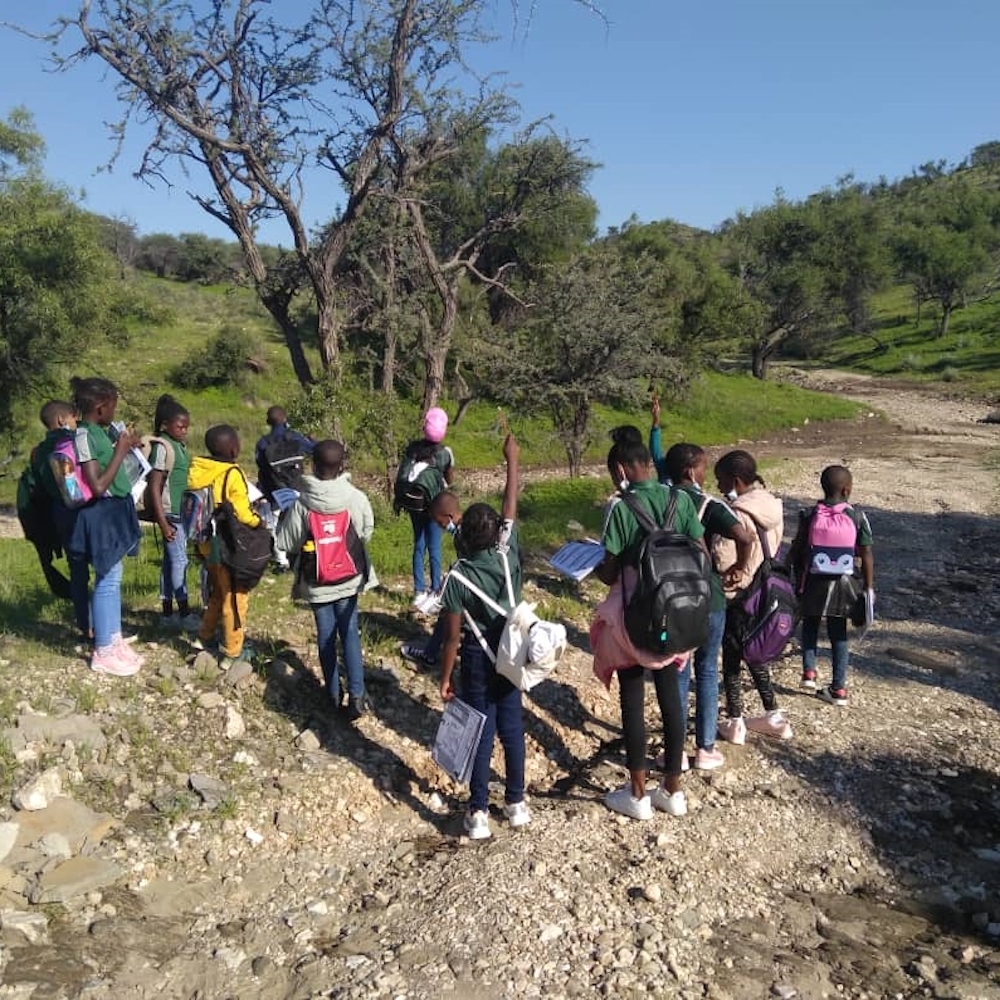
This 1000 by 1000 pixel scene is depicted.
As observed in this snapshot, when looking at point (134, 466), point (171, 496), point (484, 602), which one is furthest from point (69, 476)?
point (484, 602)

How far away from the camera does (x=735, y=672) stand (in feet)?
18.4

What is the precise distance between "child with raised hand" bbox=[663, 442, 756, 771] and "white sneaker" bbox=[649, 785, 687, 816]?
1.62 feet

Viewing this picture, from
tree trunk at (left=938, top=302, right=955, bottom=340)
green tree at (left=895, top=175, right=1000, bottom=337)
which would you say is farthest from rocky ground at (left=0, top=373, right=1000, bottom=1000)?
green tree at (left=895, top=175, right=1000, bottom=337)

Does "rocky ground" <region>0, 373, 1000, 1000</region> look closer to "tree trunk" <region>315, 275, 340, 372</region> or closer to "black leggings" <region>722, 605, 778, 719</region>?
"black leggings" <region>722, 605, 778, 719</region>

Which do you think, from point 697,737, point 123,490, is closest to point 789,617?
point 697,737

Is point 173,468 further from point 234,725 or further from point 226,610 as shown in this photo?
point 234,725

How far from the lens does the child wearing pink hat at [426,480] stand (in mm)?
6922

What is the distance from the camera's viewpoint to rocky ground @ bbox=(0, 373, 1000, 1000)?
350 cm

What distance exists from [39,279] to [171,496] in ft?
36.6

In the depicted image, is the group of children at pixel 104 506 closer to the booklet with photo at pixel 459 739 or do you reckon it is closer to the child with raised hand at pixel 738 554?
the booklet with photo at pixel 459 739

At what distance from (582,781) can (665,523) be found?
1.89m

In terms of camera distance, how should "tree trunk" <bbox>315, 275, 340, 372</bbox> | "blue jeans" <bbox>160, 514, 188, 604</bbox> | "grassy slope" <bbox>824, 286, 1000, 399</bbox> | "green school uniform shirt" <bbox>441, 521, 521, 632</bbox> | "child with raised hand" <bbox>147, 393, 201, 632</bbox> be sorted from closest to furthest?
"green school uniform shirt" <bbox>441, 521, 521, 632</bbox> → "child with raised hand" <bbox>147, 393, 201, 632</bbox> → "blue jeans" <bbox>160, 514, 188, 604</bbox> → "tree trunk" <bbox>315, 275, 340, 372</bbox> → "grassy slope" <bbox>824, 286, 1000, 399</bbox>

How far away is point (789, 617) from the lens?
531 cm

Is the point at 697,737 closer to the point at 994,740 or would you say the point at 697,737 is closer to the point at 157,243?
the point at 994,740
